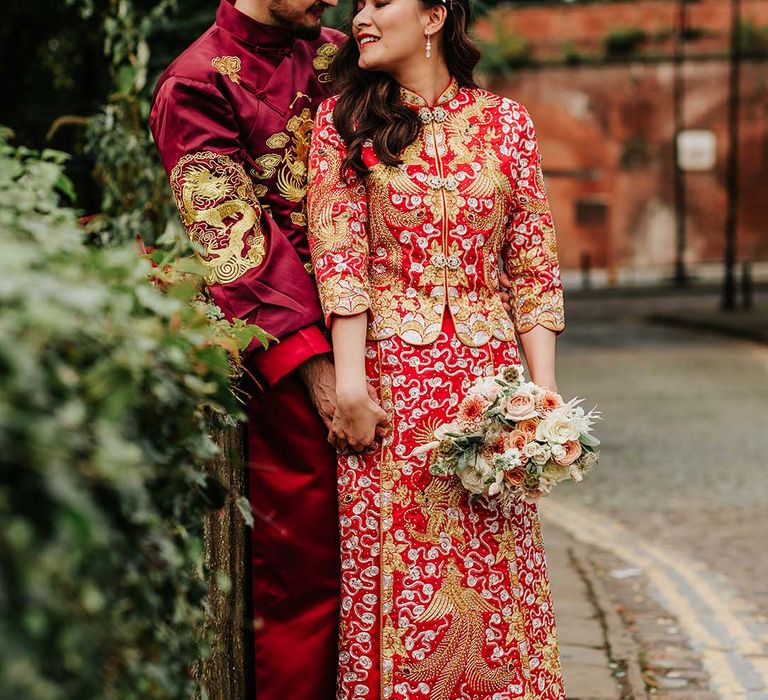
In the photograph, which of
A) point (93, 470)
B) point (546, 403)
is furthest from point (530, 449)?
point (93, 470)

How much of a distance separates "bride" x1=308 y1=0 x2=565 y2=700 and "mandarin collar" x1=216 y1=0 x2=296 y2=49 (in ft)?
0.87

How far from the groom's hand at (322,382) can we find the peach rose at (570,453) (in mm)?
555

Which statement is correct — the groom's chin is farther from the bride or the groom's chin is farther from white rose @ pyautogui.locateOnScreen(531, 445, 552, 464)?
A: white rose @ pyautogui.locateOnScreen(531, 445, 552, 464)

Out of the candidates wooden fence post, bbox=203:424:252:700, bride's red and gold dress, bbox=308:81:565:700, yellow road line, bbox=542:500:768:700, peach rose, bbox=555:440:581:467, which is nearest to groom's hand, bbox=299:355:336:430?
bride's red and gold dress, bbox=308:81:565:700

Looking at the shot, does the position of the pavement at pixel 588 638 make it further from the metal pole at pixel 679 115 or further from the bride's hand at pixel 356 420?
the metal pole at pixel 679 115

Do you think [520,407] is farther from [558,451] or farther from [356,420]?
[356,420]

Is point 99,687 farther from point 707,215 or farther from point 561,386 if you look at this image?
point 707,215

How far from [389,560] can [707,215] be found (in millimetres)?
39394

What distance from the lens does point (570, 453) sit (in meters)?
3.11

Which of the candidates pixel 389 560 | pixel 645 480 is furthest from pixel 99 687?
pixel 645 480

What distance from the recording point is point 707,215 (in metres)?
41.2

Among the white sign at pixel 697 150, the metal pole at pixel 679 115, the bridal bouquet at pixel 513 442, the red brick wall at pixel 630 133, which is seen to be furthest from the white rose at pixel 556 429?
the white sign at pixel 697 150

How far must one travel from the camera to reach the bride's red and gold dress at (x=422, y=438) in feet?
10.7

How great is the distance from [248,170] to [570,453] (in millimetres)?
1050
